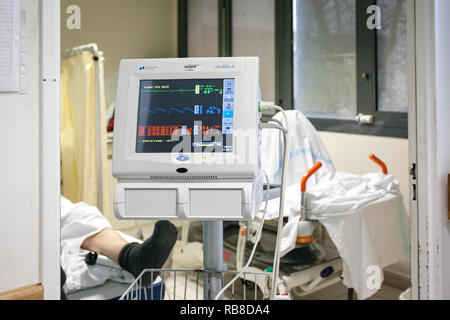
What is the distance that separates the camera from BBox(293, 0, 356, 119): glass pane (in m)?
2.28

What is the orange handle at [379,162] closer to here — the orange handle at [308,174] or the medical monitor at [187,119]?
the orange handle at [308,174]

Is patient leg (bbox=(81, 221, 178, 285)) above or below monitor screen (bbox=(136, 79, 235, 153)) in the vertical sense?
below

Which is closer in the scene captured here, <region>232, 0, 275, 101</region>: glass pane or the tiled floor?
<region>232, 0, 275, 101</region>: glass pane

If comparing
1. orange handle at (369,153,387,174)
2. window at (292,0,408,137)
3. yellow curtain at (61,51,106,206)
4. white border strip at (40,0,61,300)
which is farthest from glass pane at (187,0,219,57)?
orange handle at (369,153,387,174)

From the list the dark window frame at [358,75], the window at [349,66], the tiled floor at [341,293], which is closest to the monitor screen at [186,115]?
the dark window frame at [358,75]

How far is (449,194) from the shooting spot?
1315 millimetres

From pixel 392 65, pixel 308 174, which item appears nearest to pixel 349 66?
pixel 392 65

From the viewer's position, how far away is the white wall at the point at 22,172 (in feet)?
2.64

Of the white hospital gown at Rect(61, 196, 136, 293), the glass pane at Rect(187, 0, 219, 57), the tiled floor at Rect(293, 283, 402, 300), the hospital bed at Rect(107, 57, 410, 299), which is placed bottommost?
the tiled floor at Rect(293, 283, 402, 300)

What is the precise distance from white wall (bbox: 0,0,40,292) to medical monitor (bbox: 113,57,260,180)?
0.15 m

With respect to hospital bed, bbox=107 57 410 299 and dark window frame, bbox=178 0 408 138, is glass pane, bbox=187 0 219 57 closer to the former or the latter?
dark window frame, bbox=178 0 408 138

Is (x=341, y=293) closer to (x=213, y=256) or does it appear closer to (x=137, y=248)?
(x=137, y=248)

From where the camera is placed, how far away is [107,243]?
1.50 metres

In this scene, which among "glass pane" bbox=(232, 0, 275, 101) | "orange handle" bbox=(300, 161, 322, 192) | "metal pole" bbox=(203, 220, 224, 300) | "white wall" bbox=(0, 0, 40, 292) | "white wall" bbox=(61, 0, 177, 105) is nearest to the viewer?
"white wall" bbox=(0, 0, 40, 292)
